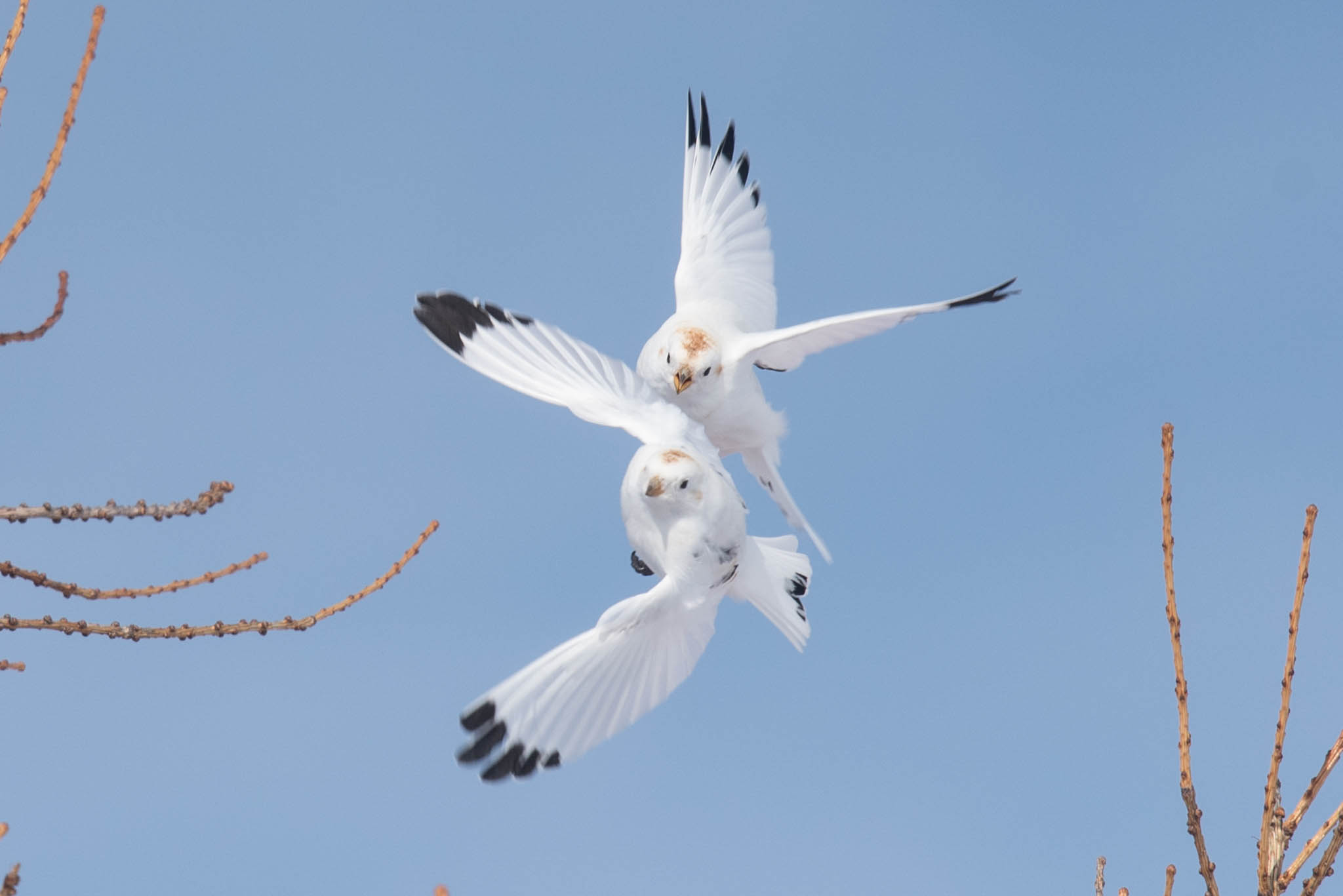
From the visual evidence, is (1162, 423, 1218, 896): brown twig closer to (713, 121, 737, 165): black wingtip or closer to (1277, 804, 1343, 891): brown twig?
(1277, 804, 1343, 891): brown twig

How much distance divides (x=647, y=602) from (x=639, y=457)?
31cm

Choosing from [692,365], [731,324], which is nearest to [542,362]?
[692,365]

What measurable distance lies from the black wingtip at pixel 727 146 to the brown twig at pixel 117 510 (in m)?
2.84

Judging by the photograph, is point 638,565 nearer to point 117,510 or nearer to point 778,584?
point 778,584

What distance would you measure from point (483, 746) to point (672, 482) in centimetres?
66

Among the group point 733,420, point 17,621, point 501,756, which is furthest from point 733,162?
point 17,621

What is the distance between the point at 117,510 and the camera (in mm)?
2422

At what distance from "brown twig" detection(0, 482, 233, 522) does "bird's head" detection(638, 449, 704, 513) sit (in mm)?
839

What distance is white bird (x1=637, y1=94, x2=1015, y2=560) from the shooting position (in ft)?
11.7

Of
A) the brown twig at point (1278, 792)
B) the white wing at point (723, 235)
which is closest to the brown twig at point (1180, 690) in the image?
the brown twig at point (1278, 792)

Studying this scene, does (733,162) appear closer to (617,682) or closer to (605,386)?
(605,386)

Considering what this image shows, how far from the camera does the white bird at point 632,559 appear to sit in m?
2.66

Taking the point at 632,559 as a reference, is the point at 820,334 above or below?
above

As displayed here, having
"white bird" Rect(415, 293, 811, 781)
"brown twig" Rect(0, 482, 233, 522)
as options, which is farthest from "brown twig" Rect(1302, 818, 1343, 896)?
"brown twig" Rect(0, 482, 233, 522)
